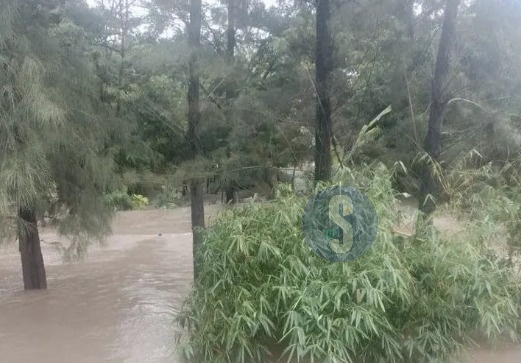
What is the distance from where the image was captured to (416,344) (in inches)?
179

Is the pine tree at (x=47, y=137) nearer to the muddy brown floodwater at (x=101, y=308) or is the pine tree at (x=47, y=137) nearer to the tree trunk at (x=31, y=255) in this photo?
the tree trunk at (x=31, y=255)

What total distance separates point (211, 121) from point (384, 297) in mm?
4928

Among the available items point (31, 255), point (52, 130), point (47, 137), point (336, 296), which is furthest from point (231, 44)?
point (336, 296)

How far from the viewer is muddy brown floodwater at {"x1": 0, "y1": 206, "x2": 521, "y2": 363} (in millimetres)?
5621

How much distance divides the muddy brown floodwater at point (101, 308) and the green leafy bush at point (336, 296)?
19.5 inches

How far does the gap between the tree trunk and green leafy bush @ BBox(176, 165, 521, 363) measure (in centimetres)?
364

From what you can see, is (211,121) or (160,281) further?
(160,281)

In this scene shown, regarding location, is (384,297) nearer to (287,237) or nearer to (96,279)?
(287,237)

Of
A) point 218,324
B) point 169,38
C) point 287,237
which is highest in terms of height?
point 169,38

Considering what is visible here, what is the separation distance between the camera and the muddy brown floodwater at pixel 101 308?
5.62m

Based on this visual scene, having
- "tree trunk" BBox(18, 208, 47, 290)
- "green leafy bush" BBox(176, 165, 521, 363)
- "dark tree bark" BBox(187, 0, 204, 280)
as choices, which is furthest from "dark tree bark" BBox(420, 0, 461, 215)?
"tree trunk" BBox(18, 208, 47, 290)

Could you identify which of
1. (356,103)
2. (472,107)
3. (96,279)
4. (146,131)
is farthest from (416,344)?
(146,131)

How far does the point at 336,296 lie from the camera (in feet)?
13.8

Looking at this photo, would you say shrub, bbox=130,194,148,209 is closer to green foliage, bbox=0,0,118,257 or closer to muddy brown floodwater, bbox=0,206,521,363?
muddy brown floodwater, bbox=0,206,521,363
